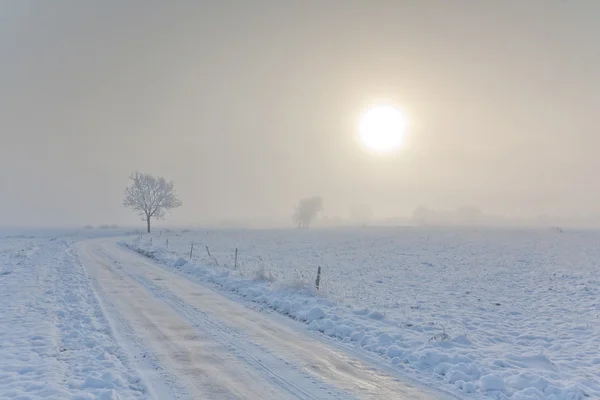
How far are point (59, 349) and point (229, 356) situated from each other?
4.32 m

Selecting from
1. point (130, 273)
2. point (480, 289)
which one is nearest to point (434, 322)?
point (480, 289)

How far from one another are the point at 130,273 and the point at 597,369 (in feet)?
75.9

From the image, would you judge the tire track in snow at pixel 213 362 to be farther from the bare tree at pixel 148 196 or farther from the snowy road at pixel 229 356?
the bare tree at pixel 148 196

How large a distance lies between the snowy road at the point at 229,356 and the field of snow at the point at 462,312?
1.30 metres

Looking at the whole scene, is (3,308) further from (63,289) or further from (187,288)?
(187,288)

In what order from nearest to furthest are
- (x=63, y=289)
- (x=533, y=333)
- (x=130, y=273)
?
1. (x=533, y=333)
2. (x=63, y=289)
3. (x=130, y=273)

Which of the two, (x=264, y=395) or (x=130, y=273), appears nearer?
(x=264, y=395)

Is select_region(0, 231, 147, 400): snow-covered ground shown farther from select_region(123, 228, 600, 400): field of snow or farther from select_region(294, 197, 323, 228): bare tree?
select_region(294, 197, 323, 228): bare tree

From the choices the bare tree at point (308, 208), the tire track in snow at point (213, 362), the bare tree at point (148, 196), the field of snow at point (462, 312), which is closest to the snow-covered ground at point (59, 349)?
the tire track in snow at point (213, 362)

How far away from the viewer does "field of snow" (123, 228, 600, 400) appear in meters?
9.81

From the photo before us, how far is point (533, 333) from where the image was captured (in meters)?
13.9

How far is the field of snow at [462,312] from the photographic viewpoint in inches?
386

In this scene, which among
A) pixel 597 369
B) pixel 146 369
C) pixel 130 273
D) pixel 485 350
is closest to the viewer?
pixel 146 369

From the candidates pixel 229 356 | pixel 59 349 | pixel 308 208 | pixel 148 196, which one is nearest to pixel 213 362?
pixel 229 356
